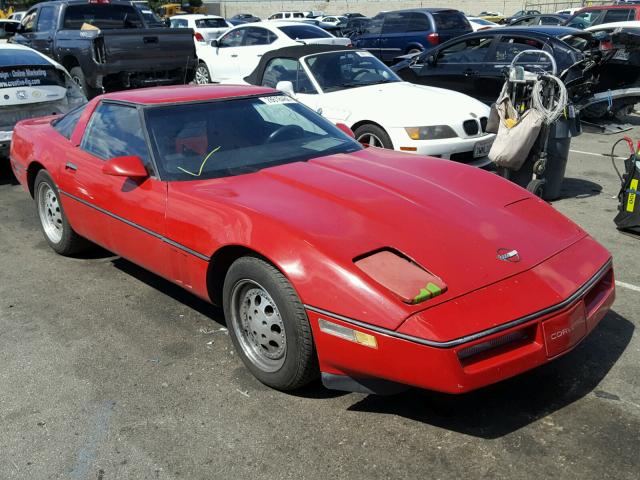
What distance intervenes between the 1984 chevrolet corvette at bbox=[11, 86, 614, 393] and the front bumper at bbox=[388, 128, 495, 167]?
2.23m

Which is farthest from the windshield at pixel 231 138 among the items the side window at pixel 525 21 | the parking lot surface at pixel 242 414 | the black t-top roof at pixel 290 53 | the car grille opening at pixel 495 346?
the side window at pixel 525 21

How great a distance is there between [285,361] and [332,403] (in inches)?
12.7

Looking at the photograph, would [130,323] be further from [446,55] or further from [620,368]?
[446,55]

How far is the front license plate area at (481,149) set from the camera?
6992mm

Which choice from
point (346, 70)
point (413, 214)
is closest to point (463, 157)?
point (346, 70)

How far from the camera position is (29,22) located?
12555mm

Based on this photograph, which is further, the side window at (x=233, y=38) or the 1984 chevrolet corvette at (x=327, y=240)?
the side window at (x=233, y=38)

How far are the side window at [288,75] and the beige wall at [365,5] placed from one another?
4344 centimetres

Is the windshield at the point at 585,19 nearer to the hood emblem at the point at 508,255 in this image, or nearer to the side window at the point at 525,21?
the side window at the point at 525,21

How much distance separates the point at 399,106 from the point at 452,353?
4.95m

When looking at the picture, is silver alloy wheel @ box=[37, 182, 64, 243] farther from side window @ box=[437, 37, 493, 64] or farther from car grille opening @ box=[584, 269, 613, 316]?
side window @ box=[437, 37, 493, 64]

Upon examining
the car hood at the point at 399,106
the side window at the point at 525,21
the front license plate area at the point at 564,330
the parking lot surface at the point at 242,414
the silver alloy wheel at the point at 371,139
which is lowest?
the parking lot surface at the point at 242,414

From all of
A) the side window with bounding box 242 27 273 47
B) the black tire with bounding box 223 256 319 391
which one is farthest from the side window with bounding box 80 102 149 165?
the side window with bounding box 242 27 273 47

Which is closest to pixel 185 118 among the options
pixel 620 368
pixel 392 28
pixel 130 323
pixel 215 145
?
pixel 215 145
